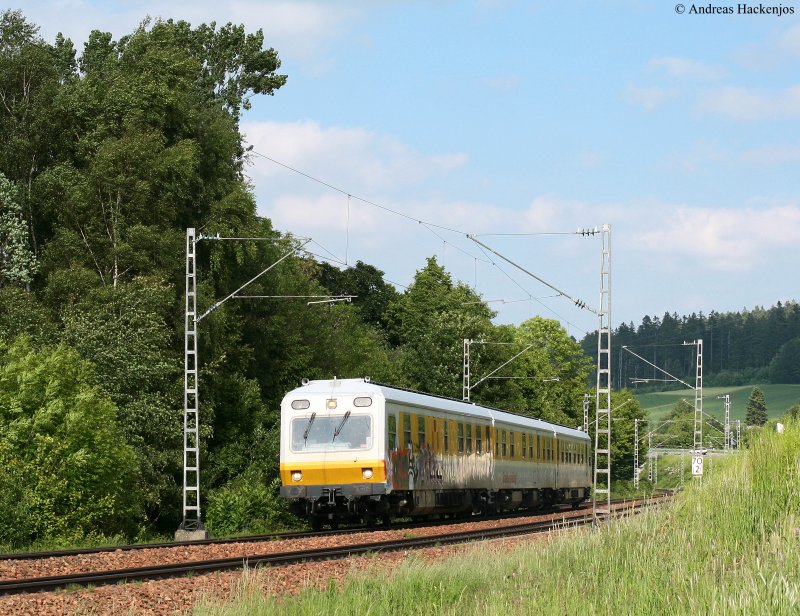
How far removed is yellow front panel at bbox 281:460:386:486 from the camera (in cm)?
2780

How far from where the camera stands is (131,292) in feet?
132

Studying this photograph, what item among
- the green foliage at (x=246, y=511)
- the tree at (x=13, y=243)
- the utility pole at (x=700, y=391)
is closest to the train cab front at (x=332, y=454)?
the green foliage at (x=246, y=511)

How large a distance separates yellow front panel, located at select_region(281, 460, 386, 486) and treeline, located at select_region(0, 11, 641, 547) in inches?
192

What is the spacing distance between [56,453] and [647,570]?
68.4 ft

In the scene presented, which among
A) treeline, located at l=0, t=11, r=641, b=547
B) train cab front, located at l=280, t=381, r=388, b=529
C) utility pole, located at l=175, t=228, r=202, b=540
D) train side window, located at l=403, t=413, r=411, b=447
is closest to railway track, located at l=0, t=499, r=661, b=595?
train cab front, located at l=280, t=381, r=388, b=529

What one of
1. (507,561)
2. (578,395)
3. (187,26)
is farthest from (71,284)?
(578,395)

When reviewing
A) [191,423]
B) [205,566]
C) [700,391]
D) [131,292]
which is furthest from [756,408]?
[205,566]

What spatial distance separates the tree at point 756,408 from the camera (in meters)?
170

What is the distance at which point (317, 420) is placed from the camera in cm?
2869

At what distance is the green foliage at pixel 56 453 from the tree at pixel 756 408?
144 meters

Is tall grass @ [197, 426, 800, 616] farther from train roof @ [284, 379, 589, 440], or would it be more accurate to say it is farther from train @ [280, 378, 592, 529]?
train roof @ [284, 379, 589, 440]

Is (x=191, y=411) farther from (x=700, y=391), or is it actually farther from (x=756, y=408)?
(x=756, y=408)

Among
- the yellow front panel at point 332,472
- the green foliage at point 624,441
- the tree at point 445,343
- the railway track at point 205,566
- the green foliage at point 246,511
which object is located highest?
the tree at point 445,343

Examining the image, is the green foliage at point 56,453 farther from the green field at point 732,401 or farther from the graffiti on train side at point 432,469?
the green field at point 732,401
